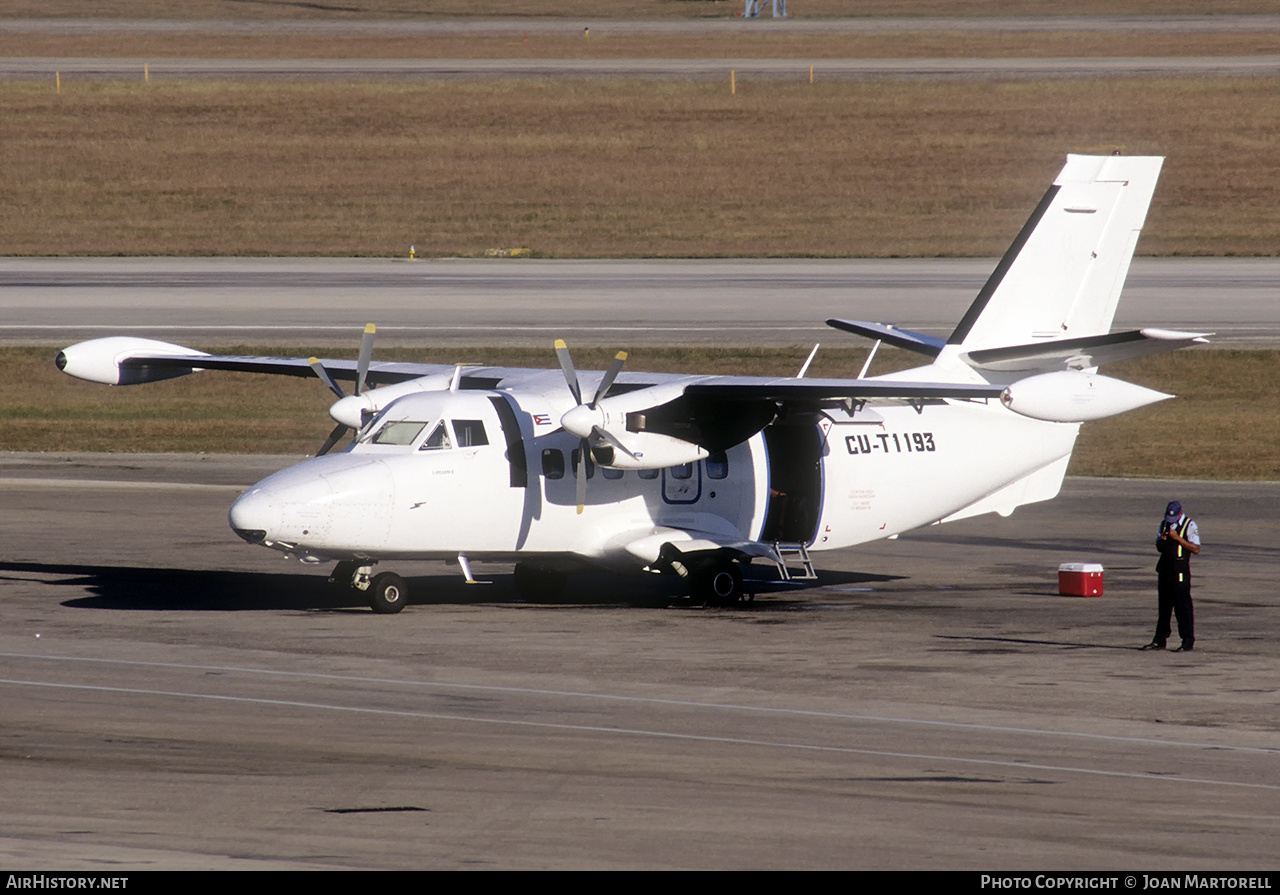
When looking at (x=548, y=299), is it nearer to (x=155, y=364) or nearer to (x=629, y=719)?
(x=155, y=364)

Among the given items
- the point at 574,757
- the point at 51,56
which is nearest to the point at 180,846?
the point at 574,757

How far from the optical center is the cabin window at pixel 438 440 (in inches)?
894

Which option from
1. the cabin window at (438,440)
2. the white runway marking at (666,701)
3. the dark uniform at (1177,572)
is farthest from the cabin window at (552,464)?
the dark uniform at (1177,572)

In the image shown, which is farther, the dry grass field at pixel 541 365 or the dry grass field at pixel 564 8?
the dry grass field at pixel 564 8

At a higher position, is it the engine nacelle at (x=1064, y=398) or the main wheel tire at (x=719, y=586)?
the engine nacelle at (x=1064, y=398)

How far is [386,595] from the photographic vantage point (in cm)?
2302

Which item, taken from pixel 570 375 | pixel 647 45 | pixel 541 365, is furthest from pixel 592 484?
pixel 647 45

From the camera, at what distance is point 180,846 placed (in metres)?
12.3

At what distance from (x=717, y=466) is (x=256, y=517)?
6780 mm

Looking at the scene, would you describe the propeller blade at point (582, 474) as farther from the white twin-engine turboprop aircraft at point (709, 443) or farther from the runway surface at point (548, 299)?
the runway surface at point (548, 299)

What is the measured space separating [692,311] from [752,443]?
30.1 meters

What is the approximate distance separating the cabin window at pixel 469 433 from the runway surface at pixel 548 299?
26070 mm

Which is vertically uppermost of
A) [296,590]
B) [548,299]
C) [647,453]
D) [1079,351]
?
[548,299]

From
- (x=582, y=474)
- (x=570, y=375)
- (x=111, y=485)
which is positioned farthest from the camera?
(x=111, y=485)
